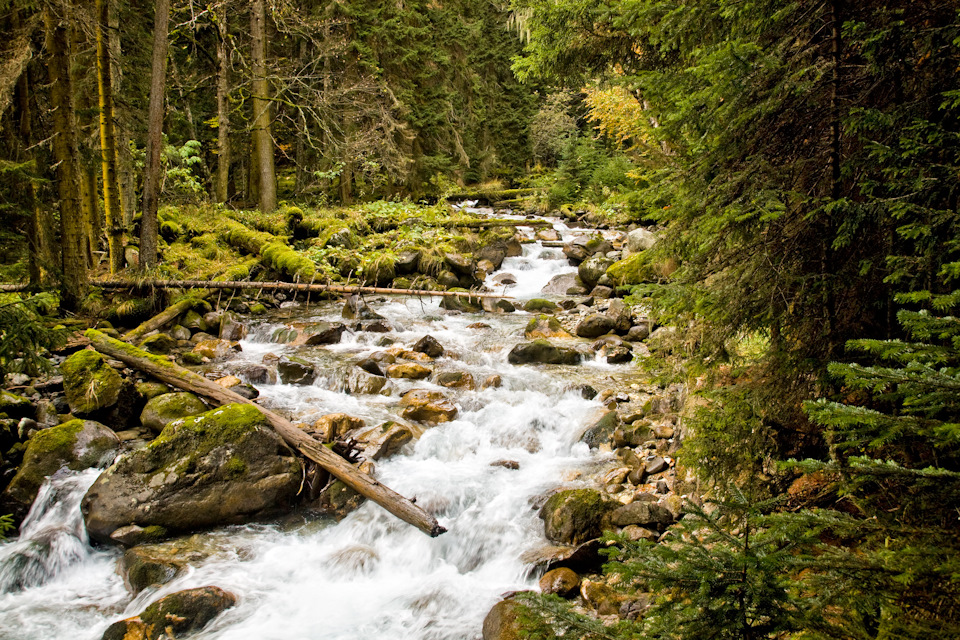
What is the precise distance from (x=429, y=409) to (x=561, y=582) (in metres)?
3.84

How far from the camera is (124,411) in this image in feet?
22.8

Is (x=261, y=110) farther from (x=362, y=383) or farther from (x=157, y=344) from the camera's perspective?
(x=362, y=383)

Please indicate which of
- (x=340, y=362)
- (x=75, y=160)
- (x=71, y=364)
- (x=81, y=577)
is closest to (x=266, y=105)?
(x=75, y=160)

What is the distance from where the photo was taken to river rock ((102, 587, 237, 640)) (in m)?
4.23

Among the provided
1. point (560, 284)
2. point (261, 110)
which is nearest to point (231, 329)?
point (560, 284)

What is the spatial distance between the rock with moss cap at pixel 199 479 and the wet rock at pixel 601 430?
13.1ft

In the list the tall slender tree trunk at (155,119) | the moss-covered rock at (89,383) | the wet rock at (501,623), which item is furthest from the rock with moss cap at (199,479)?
the tall slender tree trunk at (155,119)

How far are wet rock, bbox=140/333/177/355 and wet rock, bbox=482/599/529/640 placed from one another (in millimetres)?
8006

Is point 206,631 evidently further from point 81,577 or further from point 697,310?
point 697,310

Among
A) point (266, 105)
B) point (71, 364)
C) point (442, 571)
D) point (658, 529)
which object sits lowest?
point (442, 571)

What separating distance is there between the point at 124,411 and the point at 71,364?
1.02m

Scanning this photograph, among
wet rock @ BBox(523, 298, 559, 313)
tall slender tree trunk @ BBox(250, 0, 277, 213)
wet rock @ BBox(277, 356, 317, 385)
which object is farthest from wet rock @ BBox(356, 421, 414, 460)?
tall slender tree trunk @ BBox(250, 0, 277, 213)

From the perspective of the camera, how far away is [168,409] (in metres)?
6.95

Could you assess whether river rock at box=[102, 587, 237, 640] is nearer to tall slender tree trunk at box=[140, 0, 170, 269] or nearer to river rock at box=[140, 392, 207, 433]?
river rock at box=[140, 392, 207, 433]
